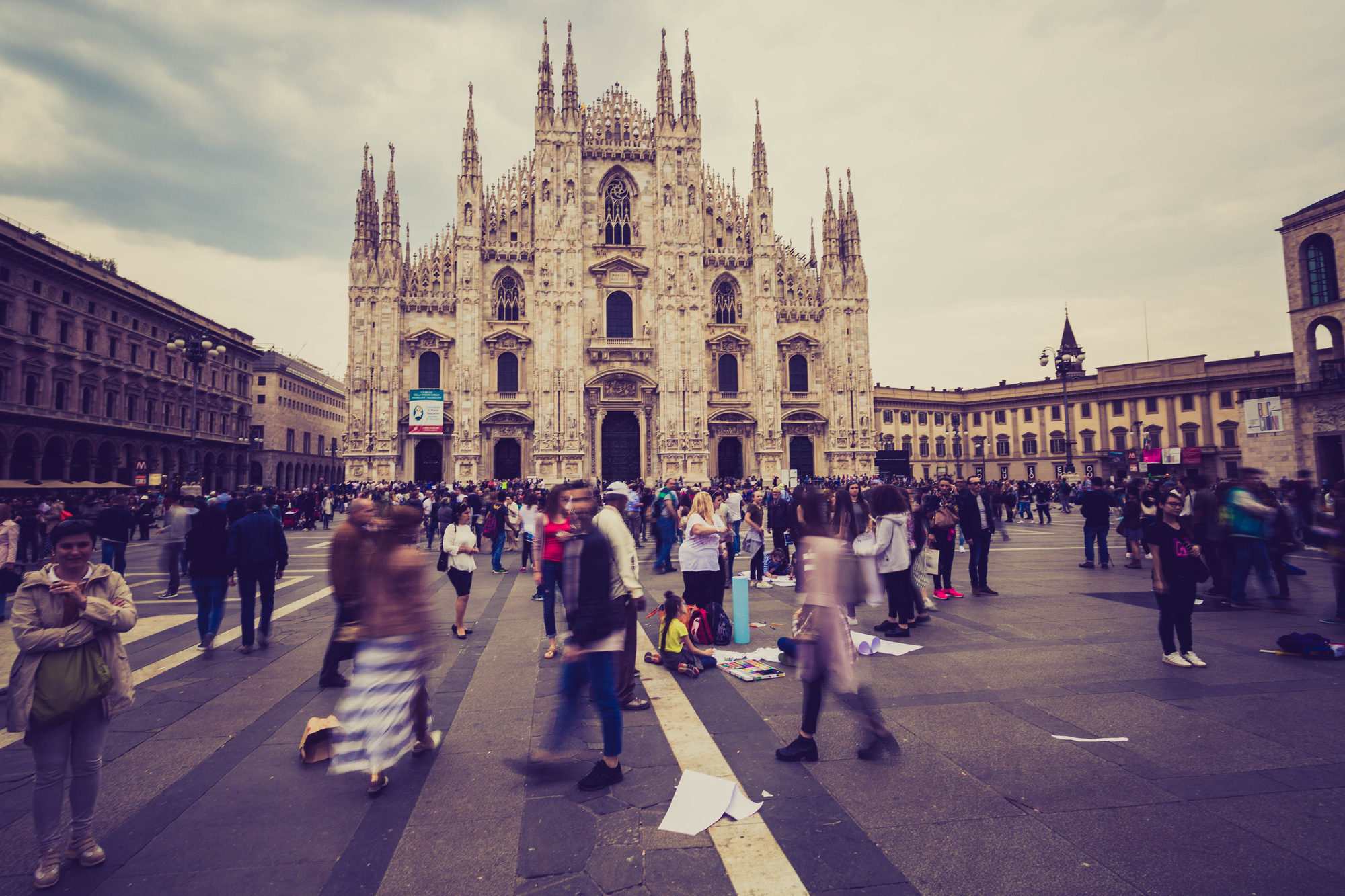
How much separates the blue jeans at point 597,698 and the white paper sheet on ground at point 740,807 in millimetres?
737

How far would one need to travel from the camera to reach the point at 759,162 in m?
36.6

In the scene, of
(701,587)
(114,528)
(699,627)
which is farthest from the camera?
(114,528)

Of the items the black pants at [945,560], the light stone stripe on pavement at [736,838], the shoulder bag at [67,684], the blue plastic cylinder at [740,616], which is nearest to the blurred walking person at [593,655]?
the light stone stripe on pavement at [736,838]

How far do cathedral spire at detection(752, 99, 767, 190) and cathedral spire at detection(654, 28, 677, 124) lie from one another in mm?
4898

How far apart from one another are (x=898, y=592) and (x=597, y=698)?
456 centimetres

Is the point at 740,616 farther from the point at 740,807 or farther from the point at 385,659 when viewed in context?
the point at 385,659

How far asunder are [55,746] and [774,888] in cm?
347

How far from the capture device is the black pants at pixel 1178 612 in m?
5.80

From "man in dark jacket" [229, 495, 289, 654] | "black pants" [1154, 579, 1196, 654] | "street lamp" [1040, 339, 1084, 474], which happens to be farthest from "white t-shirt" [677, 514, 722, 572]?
"street lamp" [1040, 339, 1084, 474]

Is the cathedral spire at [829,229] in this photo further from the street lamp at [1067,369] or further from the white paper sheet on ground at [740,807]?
the white paper sheet on ground at [740,807]

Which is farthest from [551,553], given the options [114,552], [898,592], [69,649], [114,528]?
[114,552]

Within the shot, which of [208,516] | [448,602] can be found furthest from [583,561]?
[448,602]

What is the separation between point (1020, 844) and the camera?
3.16 metres

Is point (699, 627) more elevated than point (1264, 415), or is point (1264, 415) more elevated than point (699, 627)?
point (1264, 415)
